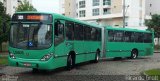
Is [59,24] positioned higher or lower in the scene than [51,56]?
higher

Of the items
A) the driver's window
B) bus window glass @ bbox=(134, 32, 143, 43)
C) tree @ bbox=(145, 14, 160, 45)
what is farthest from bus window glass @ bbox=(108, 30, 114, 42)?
tree @ bbox=(145, 14, 160, 45)

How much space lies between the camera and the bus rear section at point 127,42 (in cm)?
2978

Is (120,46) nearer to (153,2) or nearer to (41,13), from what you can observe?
(41,13)

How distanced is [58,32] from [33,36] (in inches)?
54.0

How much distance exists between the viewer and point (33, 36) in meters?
17.4

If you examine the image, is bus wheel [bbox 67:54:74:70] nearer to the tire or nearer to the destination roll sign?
the tire

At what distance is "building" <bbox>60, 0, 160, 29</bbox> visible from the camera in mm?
82731

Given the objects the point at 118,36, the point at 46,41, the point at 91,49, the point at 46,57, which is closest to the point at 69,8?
the point at 118,36

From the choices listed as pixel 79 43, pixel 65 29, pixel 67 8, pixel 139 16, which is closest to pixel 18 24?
pixel 65 29

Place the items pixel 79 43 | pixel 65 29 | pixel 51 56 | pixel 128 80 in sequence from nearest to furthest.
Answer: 1. pixel 128 80
2. pixel 51 56
3. pixel 65 29
4. pixel 79 43

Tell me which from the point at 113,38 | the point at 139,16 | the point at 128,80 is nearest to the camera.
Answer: the point at 128,80

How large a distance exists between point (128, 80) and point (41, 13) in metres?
5.07

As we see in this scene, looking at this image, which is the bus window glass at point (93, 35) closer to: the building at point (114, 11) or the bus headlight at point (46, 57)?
the bus headlight at point (46, 57)

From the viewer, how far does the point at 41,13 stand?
17.8m
